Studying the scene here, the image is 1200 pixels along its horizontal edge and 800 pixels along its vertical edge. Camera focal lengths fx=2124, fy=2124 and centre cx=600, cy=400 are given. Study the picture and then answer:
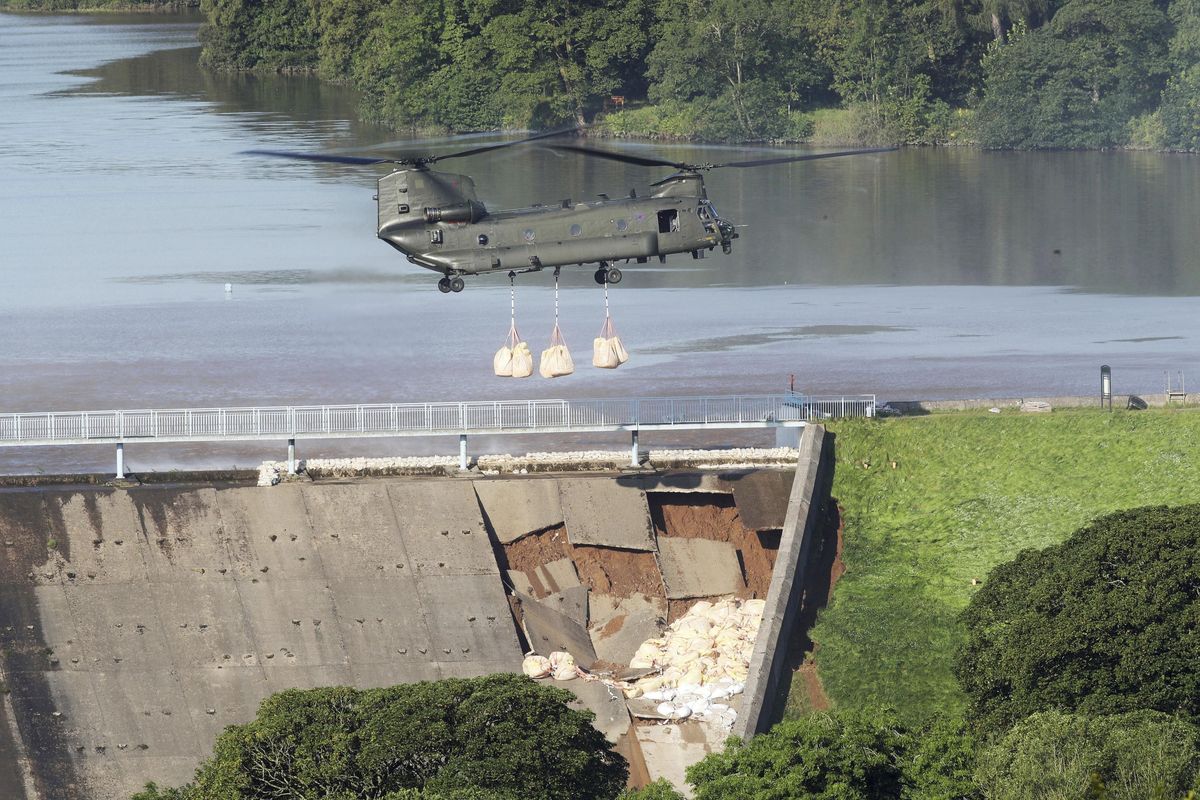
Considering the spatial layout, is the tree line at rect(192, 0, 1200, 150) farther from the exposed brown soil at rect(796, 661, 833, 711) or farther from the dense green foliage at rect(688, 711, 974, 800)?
the dense green foliage at rect(688, 711, 974, 800)

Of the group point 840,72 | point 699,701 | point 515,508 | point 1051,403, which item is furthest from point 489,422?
point 840,72

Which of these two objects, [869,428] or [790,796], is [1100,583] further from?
[869,428]

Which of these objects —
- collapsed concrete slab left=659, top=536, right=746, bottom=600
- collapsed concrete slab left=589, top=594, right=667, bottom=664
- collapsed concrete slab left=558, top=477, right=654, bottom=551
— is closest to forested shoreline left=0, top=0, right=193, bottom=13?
collapsed concrete slab left=558, top=477, right=654, bottom=551

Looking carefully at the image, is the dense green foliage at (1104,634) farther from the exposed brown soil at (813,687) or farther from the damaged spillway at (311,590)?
the damaged spillway at (311,590)

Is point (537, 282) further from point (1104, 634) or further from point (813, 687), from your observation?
point (1104, 634)

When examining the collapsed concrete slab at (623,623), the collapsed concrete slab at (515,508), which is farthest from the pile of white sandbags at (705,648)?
the collapsed concrete slab at (515,508)

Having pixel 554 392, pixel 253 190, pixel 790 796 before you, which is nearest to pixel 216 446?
pixel 554 392
